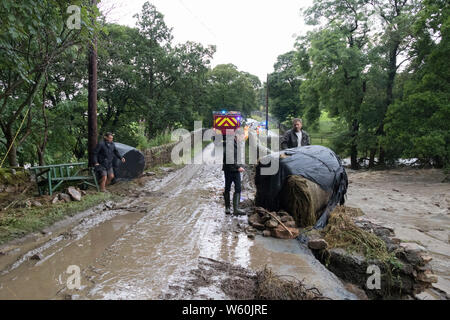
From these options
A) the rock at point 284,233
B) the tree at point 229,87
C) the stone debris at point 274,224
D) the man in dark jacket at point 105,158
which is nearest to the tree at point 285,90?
the tree at point 229,87

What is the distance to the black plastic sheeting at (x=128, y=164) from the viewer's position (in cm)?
973

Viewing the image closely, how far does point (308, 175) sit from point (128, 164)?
6.48m

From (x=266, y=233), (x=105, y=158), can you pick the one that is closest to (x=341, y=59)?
(x=105, y=158)

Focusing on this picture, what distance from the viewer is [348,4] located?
19.6 metres

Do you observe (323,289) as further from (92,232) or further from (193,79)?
(193,79)

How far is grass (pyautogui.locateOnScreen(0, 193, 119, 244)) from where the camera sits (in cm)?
491

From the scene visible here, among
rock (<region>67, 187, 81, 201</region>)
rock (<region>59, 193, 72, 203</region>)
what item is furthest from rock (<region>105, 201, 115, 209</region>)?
rock (<region>59, 193, 72, 203</region>)

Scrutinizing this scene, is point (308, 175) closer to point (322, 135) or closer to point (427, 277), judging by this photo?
point (427, 277)

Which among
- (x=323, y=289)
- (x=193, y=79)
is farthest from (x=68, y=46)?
(x=193, y=79)

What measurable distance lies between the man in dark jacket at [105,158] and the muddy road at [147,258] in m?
1.75

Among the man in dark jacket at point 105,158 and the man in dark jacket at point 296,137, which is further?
the man in dark jacket at point 105,158

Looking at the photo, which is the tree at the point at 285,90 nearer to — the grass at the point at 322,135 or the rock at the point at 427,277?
the grass at the point at 322,135

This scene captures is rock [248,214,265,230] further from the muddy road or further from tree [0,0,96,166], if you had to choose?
tree [0,0,96,166]
